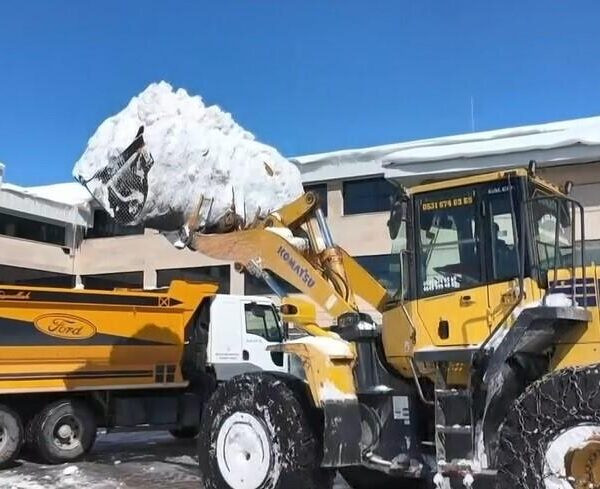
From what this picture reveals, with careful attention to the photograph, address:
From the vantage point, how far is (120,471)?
1072 cm

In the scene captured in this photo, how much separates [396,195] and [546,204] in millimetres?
1326

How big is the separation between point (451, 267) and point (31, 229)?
2933 cm

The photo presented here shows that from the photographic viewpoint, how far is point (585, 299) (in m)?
6.34

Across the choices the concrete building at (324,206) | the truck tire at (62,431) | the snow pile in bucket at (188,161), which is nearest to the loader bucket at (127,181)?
the snow pile in bucket at (188,161)

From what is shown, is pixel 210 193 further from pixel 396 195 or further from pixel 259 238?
pixel 396 195

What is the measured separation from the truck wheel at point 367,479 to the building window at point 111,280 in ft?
86.8

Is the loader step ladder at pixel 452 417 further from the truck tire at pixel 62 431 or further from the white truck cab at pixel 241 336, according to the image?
the truck tire at pixel 62 431

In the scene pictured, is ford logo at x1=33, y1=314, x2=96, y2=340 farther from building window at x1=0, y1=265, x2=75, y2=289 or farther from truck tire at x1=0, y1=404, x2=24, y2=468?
building window at x1=0, y1=265, x2=75, y2=289

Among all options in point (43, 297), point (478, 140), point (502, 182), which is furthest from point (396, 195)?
point (478, 140)

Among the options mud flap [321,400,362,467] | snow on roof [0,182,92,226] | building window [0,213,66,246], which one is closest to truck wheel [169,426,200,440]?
mud flap [321,400,362,467]

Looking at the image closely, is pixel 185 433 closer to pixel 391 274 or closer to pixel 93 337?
pixel 93 337

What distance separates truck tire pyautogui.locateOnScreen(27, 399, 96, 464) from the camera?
1113cm

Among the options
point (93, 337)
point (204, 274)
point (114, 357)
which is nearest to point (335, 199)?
point (204, 274)

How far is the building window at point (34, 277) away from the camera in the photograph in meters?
33.7
